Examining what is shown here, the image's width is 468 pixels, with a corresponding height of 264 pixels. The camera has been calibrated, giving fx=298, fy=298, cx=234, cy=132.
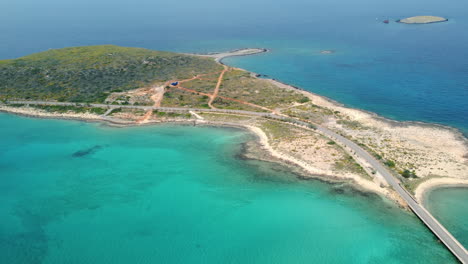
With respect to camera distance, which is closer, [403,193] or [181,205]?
[403,193]

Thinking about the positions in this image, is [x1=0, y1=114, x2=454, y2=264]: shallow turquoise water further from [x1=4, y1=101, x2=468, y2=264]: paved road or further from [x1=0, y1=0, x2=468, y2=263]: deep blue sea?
[x1=4, y1=101, x2=468, y2=264]: paved road

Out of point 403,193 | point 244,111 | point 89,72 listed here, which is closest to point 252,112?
point 244,111

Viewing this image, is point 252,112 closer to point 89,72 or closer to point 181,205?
point 181,205

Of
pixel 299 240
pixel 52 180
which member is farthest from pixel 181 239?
pixel 52 180

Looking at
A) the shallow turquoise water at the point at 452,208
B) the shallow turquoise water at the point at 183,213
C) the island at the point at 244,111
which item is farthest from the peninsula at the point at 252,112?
the shallow turquoise water at the point at 183,213

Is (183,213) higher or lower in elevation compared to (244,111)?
lower

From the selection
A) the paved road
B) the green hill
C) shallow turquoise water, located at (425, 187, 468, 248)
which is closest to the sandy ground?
shallow turquoise water, located at (425, 187, 468, 248)
